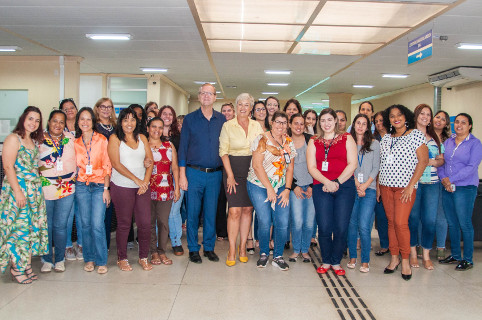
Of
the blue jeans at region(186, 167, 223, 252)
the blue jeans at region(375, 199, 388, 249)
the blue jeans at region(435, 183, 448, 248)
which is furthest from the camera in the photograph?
the blue jeans at region(375, 199, 388, 249)

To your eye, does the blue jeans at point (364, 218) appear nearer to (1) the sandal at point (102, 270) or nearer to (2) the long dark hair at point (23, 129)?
(1) the sandal at point (102, 270)

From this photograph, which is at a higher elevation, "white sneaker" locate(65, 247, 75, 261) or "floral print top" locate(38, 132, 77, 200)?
"floral print top" locate(38, 132, 77, 200)

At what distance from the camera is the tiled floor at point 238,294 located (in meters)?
2.81

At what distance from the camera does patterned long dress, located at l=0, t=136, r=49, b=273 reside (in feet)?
10.8

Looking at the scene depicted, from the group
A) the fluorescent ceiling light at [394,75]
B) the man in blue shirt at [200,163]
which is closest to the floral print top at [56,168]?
the man in blue shirt at [200,163]

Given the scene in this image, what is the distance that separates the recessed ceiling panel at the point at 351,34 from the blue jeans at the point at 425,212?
3.17 meters

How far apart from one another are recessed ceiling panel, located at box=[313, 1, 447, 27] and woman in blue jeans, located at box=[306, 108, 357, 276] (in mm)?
2178

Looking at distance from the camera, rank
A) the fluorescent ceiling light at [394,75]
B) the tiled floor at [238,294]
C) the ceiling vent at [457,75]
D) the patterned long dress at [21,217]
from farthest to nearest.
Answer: the fluorescent ceiling light at [394,75], the ceiling vent at [457,75], the patterned long dress at [21,217], the tiled floor at [238,294]

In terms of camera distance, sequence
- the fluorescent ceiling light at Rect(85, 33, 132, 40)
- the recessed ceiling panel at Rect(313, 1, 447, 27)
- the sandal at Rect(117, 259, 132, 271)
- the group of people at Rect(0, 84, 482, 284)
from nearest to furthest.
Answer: the group of people at Rect(0, 84, 482, 284) → the sandal at Rect(117, 259, 132, 271) → the recessed ceiling panel at Rect(313, 1, 447, 27) → the fluorescent ceiling light at Rect(85, 33, 132, 40)

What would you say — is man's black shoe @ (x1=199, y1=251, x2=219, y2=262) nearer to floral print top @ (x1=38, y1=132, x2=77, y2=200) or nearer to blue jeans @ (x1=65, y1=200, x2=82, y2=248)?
blue jeans @ (x1=65, y1=200, x2=82, y2=248)

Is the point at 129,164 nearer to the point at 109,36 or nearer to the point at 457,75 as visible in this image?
the point at 109,36

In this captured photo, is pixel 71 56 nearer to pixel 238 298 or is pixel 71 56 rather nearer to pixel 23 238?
pixel 23 238

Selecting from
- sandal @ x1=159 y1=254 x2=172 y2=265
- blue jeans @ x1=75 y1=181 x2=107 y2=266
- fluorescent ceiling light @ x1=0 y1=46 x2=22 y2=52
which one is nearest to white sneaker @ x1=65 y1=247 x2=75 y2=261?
blue jeans @ x1=75 y1=181 x2=107 y2=266

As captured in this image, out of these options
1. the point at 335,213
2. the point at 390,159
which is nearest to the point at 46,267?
the point at 335,213
